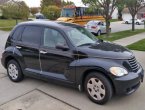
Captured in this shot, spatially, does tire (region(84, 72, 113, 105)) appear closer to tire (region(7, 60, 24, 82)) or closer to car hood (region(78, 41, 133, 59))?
car hood (region(78, 41, 133, 59))

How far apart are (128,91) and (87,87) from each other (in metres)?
0.88

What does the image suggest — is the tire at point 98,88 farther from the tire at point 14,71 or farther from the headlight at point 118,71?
the tire at point 14,71

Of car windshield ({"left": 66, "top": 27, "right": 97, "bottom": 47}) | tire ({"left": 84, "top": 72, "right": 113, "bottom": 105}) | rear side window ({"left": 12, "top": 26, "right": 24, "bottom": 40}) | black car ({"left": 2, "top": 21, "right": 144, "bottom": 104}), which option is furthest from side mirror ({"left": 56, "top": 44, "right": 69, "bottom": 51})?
rear side window ({"left": 12, "top": 26, "right": 24, "bottom": 40})

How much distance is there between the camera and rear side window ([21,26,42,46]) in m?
6.18

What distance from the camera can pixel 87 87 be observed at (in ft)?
17.5

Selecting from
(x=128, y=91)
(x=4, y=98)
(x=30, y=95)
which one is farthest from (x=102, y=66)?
(x=4, y=98)

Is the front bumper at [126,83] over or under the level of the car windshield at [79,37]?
under

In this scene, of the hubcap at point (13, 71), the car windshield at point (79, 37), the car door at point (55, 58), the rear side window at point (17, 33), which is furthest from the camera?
the hubcap at point (13, 71)

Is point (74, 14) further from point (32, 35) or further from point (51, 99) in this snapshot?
point (51, 99)

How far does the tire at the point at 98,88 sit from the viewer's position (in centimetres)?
499

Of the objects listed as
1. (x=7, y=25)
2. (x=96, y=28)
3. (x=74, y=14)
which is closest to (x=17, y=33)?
(x=96, y=28)

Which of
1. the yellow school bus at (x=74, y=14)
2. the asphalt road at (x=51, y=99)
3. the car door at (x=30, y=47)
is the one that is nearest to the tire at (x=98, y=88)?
the asphalt road at (x=51, y=99)

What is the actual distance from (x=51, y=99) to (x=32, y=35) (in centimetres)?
183

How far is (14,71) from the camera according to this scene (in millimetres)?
6789
